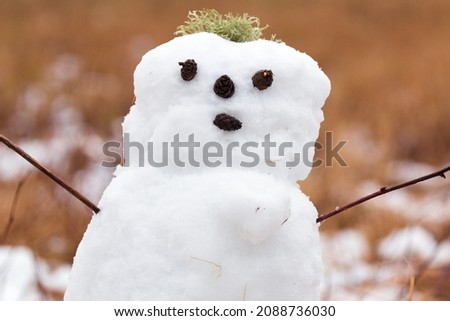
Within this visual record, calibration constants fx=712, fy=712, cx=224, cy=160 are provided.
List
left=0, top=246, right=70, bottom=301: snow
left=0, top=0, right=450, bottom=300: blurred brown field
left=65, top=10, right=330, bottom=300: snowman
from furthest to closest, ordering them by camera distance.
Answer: left=0, top=0, right=450, bottom=300: blurred brown field, left=0, top=246, right=70, bottom=301: snow, left=65, top=10, right=330, bottom=300: snowman

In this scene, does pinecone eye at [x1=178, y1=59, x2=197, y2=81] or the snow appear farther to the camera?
the snow

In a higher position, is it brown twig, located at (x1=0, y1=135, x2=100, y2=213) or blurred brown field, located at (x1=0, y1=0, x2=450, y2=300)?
blurred brown field, located at (x1=0, y1=0, x2=450, y2=300)

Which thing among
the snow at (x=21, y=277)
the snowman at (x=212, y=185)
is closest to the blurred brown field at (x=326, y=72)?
the snow at (x=21, y=277)

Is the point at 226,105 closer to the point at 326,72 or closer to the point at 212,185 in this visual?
the point at 212,185

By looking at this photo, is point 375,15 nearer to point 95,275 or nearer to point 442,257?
point 442,257

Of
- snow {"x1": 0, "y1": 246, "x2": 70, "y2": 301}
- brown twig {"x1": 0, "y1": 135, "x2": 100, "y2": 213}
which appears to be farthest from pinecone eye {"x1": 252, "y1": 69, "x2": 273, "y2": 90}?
snow {"x1": 0, "y1": 246, "x2": 70, "y2": 301}

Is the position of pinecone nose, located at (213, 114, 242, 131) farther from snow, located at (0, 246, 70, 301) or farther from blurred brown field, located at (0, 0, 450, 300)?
blurred brown field, located at (0, 0, 450, 300)

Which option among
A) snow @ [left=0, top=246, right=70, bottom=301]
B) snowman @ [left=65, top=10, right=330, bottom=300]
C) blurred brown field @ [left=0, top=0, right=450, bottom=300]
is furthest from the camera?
blurred brown field @ [left=0, top=0, right=450, bottom=300]

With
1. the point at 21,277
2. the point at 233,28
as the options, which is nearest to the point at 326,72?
the point at 21,277

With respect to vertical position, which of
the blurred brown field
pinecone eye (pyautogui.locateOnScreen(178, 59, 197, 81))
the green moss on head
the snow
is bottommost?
pinecone eye (pyautogui.locateOnScreen(178, 59, 197, 81))
